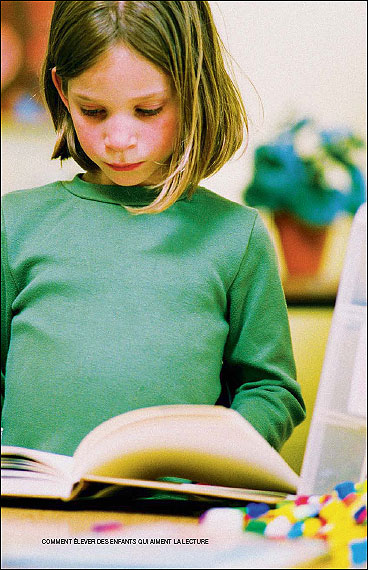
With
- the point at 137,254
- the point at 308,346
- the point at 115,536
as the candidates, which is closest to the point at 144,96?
the point at 137,254

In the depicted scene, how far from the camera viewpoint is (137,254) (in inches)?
27.7

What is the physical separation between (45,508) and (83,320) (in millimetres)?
217

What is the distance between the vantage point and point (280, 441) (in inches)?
28.4

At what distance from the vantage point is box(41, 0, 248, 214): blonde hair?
616mm

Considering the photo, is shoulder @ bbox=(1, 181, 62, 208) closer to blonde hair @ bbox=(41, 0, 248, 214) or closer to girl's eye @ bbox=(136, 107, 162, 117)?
blonde hair @ bbox=(41, 0, 248, 214)

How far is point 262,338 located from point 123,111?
28cm

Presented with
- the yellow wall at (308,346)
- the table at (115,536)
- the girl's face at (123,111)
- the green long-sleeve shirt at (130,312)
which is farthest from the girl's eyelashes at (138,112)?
the yellow wall at (308,346)

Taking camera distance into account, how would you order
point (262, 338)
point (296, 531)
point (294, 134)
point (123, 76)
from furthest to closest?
point (294, 134) → point (262, 338) → point (123, 76) → point (296, 531)

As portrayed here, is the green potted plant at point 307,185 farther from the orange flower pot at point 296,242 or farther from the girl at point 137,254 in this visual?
the girl at point 137,254

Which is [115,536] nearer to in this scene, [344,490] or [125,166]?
[344,490]

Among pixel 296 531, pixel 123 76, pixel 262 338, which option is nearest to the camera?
pixel 296 531

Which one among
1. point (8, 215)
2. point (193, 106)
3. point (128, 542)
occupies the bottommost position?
point (128, 542)

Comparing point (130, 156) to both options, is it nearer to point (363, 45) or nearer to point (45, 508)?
point (45, 508)

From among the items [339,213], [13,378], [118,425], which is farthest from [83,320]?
[339,213]
